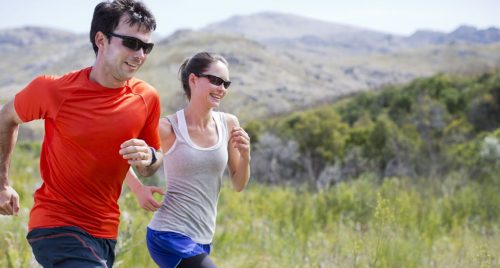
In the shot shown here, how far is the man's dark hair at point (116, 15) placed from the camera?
2791 millimetres

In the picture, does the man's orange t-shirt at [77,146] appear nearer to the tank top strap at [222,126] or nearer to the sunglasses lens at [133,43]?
the sunglasses lens at [133,43]

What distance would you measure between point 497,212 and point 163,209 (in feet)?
20.1

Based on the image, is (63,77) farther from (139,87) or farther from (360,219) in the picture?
(360,219)

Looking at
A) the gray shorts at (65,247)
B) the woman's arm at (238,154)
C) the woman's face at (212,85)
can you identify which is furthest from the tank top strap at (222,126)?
the gray shorts at (65,247)

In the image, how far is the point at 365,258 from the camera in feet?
16.7

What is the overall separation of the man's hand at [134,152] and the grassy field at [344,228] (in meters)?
1.64

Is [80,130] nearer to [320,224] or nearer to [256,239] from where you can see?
[256,239]

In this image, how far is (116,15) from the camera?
279 cm

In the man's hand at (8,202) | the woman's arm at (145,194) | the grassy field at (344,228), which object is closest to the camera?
the man's hand at (8,202)

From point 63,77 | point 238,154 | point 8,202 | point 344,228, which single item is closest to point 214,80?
point 238,154

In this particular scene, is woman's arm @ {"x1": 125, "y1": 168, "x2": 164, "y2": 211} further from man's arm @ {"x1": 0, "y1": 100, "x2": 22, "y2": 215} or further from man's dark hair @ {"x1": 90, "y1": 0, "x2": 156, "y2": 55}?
man's dark hair @ {"x1": 90, "y1": 0, "x2": 156, "y2": 55}

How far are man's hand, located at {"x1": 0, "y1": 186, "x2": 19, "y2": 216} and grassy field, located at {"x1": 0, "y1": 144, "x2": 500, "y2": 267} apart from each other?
4.09 ft

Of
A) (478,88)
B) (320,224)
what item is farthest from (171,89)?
(320,224)

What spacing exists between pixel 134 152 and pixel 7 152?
0.64 m
